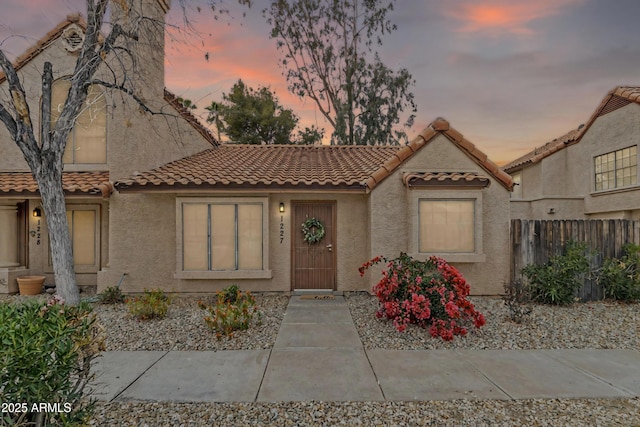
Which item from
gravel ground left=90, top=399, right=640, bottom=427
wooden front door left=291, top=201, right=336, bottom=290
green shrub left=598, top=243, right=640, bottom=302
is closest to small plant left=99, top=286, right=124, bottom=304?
wooden front door left=291, top=201, right=336, bottom=290

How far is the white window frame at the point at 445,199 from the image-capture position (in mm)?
8375

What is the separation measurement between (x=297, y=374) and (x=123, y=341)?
3411mm

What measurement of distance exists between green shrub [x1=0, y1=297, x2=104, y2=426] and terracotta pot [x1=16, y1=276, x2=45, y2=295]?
8302 millimetres

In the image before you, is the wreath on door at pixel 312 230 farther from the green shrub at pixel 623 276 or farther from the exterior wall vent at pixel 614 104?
the exterior wall vent at pixel 614 104

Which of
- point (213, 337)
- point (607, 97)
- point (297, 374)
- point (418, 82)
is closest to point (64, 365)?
point (297, 374)

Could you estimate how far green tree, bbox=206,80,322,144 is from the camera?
2423 centimetres

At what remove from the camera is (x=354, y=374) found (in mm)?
4488

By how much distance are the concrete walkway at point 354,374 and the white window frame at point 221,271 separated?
137 inches

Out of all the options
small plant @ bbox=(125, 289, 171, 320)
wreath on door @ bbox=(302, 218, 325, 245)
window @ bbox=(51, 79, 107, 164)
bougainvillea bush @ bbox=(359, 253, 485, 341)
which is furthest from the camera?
window @ bbox=(51, 79, 107, 164)

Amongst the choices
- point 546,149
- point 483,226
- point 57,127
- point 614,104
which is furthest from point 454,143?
point 546,149

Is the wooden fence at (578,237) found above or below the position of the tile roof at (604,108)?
below

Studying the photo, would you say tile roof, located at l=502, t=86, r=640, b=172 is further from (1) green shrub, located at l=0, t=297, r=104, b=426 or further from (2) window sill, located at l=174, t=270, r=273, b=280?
(1) green shrub, located at l=0, t=297, r=104, b=426

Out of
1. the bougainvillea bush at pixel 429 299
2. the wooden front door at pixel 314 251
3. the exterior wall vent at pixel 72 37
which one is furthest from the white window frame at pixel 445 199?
the exterior wall vent at pixel 72 37

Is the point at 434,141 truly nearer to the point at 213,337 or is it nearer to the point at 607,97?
the point at 213,337
